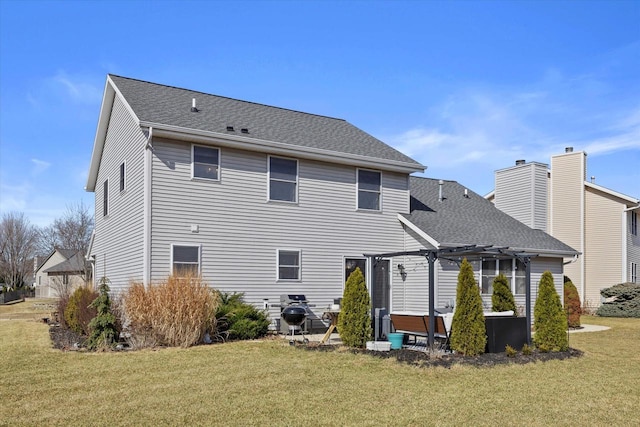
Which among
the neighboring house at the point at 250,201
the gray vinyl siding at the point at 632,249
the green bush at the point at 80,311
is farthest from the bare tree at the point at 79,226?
the gray vinyl siding at the point at 632,249

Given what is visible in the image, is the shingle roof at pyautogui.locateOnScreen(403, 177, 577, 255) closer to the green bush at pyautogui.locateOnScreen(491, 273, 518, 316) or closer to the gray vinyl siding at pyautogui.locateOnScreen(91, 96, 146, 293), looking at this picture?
the green bush at pyautogui.locateOnScreen(491, 273, 518, 316)

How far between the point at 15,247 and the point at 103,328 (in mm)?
55550

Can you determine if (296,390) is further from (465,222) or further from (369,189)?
(465,222)

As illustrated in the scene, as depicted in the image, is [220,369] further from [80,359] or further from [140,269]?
[140,269]

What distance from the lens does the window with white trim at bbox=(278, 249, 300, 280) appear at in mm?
15492

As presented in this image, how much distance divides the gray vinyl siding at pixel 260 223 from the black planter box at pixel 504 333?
590 cm

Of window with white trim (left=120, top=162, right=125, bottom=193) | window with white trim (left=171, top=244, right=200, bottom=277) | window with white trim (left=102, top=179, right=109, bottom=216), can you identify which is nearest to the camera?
window with white trim (left=171, top=244, right=200, bottom=277)

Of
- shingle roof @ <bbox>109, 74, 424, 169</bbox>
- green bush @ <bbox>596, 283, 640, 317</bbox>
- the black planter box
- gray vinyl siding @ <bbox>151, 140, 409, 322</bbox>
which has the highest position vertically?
shingle roof @ <bbox>109, 74, 424, 169</bbox>

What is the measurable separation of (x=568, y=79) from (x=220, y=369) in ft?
38.7

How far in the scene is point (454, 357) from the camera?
1042 centimetres

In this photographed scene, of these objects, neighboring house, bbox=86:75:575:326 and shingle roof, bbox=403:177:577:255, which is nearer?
neighboring house, bbox=86:75:575:326

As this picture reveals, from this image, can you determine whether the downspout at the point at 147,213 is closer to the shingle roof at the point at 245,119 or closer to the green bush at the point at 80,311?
the shingle roof at the point at 245,119

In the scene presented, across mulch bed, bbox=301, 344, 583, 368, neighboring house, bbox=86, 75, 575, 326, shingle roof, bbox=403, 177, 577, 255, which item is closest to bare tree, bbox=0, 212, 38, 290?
neighboring house, bbox=86, 75, 575, 326

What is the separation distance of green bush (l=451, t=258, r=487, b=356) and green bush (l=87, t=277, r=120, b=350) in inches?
283
